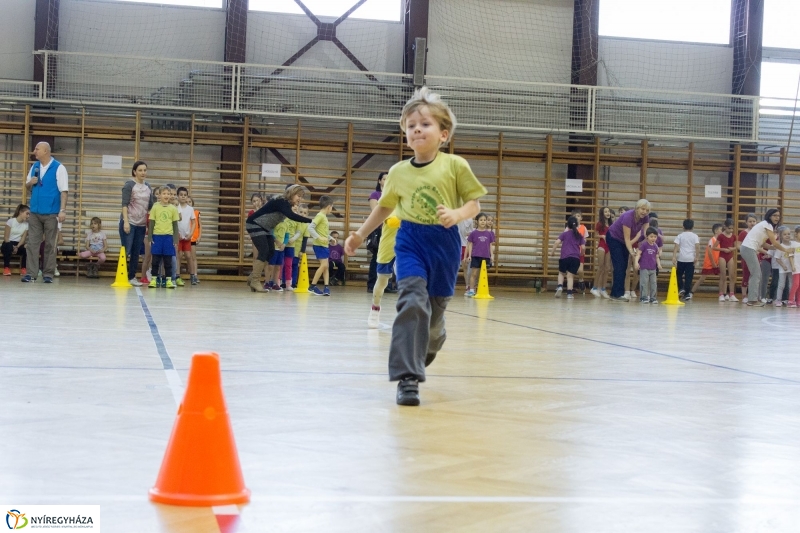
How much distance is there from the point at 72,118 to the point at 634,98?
35.4ft

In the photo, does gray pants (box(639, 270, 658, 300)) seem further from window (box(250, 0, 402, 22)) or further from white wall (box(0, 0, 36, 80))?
white wall (box(0, 0, 36, 80))

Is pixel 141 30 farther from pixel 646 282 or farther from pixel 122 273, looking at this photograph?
pixel 646 282

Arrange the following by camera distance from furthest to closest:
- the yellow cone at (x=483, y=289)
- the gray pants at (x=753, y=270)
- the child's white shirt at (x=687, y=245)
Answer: the child's white shirt at (x=687, y=245) → the gray pants at (x=753, y=270) → the yellow cone at (x=483, y=289)

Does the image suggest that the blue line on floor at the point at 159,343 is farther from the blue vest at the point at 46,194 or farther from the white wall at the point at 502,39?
the white wall at the point at 502,39

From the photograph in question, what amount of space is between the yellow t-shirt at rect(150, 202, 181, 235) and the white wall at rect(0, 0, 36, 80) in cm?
617

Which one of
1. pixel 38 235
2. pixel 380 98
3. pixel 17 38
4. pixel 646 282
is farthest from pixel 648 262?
pixel 17 38

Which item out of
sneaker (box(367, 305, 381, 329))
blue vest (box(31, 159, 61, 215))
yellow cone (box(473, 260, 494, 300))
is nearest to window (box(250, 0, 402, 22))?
yellow cone (box(473, 260, 494, 300))

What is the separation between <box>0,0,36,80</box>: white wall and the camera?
16719 mm

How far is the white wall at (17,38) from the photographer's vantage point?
16719mm

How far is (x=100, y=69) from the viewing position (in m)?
16.6

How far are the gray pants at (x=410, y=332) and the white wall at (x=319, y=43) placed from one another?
1446 centimetres

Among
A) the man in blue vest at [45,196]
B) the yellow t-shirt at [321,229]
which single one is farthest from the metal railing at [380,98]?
the yellow t-shirt at [321,229]

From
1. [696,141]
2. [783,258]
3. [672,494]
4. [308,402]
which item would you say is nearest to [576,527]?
[672,494]

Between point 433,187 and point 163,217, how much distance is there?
9.07 m
